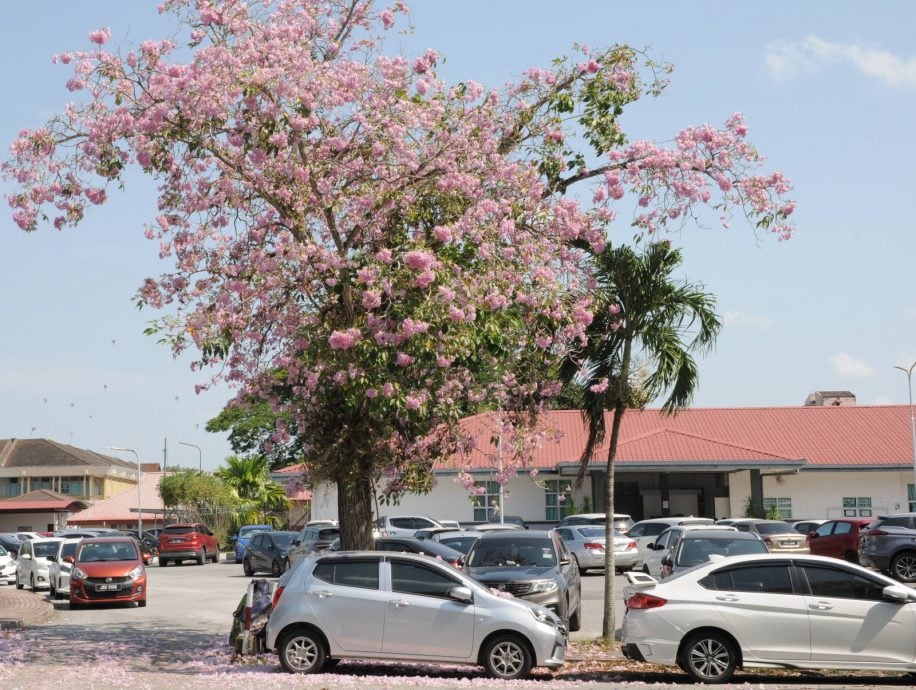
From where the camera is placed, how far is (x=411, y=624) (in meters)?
14.5

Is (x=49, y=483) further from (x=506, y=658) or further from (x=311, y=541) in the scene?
(x=506, y=658)

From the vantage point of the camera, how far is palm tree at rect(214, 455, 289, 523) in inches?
2447

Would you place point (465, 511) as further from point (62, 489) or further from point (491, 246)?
point (62, 489)

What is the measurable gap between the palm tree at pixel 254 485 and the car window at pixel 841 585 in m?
49.7

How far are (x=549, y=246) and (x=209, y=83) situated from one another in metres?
5.75

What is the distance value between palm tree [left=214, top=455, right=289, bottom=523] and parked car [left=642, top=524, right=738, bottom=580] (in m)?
36.2

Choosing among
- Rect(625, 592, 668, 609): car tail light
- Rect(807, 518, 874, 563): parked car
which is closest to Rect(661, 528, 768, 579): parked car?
Rect(625, 592, 668, 609): car tail light

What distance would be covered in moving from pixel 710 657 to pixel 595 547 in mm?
20060

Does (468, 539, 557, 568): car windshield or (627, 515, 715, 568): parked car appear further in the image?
(627, 515, 715, 568): parked car

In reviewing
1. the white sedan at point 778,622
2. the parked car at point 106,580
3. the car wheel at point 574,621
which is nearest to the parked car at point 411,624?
the white sedan at point 778,622

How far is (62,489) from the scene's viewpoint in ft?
282

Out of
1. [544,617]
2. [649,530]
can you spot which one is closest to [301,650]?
[544,617]

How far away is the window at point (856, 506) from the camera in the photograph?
46125 millimetres

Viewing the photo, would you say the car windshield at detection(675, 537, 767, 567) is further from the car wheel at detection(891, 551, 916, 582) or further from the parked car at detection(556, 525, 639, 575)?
the parked car at detection(556, 525, 639, 575)
